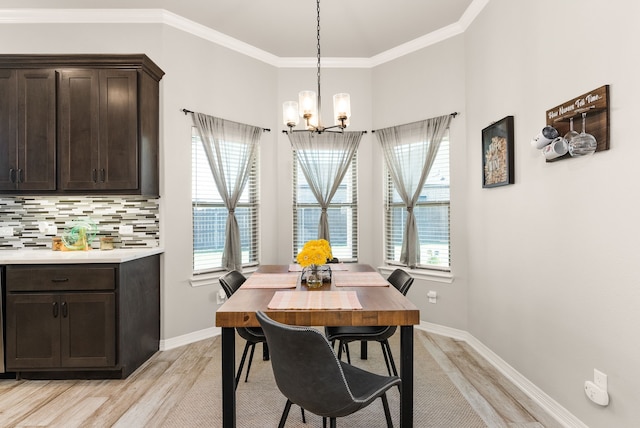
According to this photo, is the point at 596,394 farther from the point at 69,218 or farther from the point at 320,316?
the point at 69,218

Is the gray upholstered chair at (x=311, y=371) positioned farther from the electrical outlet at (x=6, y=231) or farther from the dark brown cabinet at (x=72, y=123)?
the electrical outlet at (x=6, y=231)

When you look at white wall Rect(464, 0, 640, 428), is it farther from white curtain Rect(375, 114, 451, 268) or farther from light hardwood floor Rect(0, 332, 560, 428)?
white curtain Rect(375, 114, 451, 268)

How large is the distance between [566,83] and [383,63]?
2478mm

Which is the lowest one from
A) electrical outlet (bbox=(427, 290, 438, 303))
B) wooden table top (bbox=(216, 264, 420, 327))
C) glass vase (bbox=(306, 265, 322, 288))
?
electrical outlet (bbox=(427, 290, 438, 303))

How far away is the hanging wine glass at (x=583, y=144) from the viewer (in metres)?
1.82

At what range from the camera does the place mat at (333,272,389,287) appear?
2354mm

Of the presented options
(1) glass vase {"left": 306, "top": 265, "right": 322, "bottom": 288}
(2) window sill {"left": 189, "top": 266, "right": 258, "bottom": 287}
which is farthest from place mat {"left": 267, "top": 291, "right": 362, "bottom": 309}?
(2) window sill {"left": 189, "top": 266, "right": 258, "bottom": 287}

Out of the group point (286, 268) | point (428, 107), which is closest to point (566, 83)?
point (428, 107)

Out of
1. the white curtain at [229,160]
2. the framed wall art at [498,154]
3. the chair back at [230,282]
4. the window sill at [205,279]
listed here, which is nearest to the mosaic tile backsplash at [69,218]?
the window sill at [205,279]

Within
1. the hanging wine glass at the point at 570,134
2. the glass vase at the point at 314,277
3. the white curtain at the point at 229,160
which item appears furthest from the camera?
the white curtain at the point at 229,160

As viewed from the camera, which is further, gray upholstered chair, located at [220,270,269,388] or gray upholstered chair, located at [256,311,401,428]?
gray upholstered chair, located at [220,270,269,388]

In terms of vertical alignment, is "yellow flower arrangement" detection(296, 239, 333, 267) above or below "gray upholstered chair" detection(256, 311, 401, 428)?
above

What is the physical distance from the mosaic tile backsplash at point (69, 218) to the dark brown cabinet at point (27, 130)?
40cm

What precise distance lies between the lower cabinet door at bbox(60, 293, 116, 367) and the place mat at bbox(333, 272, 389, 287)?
68.1 inches
